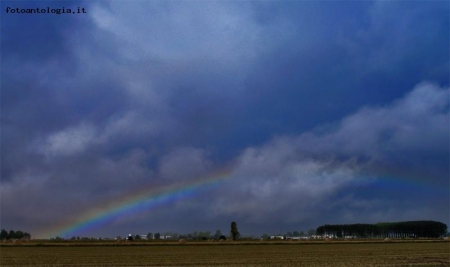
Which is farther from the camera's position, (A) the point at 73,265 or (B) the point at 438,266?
(A) the point at 73,265

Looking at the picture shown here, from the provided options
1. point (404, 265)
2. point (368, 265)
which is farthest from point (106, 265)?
point (404, 265)

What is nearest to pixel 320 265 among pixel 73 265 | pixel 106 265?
pixel 106 265

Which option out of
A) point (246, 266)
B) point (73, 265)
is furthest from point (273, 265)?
point (73, 265)

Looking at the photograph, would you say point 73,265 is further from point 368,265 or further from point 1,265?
point 368,265

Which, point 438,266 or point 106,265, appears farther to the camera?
point 106,265

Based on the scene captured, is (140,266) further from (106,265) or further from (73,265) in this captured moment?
(73,265)

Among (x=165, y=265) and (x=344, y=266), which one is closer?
(x=344, y=266)

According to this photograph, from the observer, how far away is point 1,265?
54219 millimetres

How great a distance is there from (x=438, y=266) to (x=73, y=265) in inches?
1474

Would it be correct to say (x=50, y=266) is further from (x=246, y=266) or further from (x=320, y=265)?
(x=320, y=265)

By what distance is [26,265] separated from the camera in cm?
5328

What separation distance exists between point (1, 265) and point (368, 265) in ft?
127

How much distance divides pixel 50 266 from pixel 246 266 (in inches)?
794

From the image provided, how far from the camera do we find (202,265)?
52938 mm
